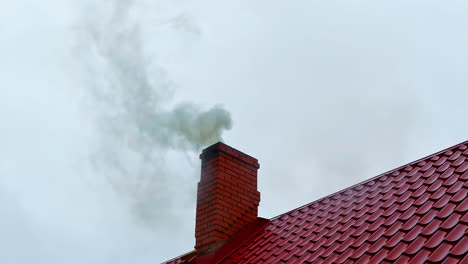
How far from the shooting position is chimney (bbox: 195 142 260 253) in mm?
7113

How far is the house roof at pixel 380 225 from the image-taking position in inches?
189

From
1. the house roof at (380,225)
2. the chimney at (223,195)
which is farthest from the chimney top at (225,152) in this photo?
the house roof at (380,225)

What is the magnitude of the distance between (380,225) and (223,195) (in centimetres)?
235

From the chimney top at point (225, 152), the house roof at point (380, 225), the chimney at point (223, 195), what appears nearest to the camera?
the house roof at point (380, 225)

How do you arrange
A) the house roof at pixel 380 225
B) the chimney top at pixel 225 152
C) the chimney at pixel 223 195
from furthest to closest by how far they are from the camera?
the chimney top at pixel 225 152
the chimney at pixel 223 195
the house roof at pixel 380 225

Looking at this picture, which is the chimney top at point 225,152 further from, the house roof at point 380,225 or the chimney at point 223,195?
the house roof at point 380,225

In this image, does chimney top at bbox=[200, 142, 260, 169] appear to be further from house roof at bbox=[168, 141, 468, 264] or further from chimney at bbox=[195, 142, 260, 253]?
house roof at bbox=[168, 141, 468, 264]

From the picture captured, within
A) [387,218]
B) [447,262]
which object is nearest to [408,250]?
[447,262]

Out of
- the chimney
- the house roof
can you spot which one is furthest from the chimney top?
the house roof

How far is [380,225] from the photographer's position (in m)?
5.62

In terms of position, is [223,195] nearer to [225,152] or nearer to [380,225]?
[225,152]

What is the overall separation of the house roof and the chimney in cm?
20

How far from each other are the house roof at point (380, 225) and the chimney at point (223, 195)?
0.67 feet

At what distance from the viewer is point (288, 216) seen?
24.6ft
